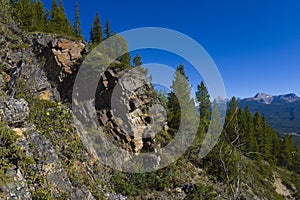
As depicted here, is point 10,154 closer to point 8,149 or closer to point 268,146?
point 8,149

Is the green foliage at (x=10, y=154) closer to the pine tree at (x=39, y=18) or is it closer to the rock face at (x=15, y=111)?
the rock face at (x=15, y=111)

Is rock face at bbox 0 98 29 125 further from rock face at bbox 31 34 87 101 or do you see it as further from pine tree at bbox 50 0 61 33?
pine tree at bbox 50 0 61 33

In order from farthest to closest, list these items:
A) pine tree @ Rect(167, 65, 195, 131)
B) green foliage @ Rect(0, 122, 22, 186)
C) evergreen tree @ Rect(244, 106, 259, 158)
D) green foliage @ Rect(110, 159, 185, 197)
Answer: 1. evergreen tree @ Rect(244, 106, 259, 158)
2. pine tree @ Rect(167, 65, 195, 131)
3. green foliage @ Rect(110, 159, 185, 197)
4. green foliage @ Rect(0, 122, 22, 186)

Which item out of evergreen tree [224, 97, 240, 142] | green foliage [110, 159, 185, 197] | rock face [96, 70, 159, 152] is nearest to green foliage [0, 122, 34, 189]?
green foliage [110, 159, 185, 197]

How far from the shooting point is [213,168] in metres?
23.1

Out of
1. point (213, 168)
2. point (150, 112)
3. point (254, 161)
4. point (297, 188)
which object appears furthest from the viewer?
point (254, 161)

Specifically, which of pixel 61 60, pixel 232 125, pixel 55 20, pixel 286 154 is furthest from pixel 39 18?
pixel 286 154

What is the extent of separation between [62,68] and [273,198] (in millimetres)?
32859

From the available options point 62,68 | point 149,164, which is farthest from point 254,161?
point 62,68

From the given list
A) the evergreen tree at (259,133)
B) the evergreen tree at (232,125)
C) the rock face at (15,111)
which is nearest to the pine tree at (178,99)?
the evergreen tree at (232,125)

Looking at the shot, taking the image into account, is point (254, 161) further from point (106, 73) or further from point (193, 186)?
point (106, 73)

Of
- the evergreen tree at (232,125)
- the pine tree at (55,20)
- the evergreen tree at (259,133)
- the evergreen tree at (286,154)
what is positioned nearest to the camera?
the evergreen tree at (232,125)

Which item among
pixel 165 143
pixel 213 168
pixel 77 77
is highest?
pixel 77 77

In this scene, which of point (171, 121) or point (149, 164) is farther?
point (171, 121)
